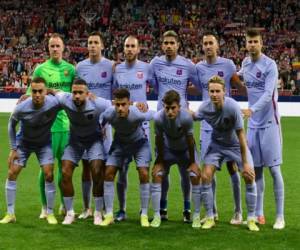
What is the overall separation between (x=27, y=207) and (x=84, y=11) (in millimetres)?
25488

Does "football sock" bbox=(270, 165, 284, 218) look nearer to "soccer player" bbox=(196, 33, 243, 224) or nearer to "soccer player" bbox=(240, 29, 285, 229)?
"soccer player" bbox=(240, 29, 285, 229)

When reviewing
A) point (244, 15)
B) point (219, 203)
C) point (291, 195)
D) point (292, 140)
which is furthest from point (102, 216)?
point (244, 15)

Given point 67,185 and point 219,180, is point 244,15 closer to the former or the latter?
point 219,180

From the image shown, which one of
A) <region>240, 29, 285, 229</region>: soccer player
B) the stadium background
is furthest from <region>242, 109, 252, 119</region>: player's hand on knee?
the stadium background

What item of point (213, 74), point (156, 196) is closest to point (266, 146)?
point (213, 74)

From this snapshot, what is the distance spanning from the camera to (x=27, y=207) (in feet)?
29.7

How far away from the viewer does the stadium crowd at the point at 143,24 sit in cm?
2964

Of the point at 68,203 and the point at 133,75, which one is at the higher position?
the point at 133,75

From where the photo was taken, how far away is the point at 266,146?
7.90 meters

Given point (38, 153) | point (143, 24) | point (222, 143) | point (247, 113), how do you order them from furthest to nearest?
1. point (143, 24)
2. point (38, 153)
3. point (222, 143)
4. point (247, 113)

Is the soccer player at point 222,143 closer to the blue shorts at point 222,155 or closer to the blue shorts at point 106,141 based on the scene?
the blue shorts at point 222,155

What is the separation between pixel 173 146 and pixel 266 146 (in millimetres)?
1061

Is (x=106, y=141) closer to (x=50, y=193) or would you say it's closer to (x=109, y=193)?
(x=109, y=193)

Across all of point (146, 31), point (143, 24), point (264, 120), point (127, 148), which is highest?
point (143, 24)
